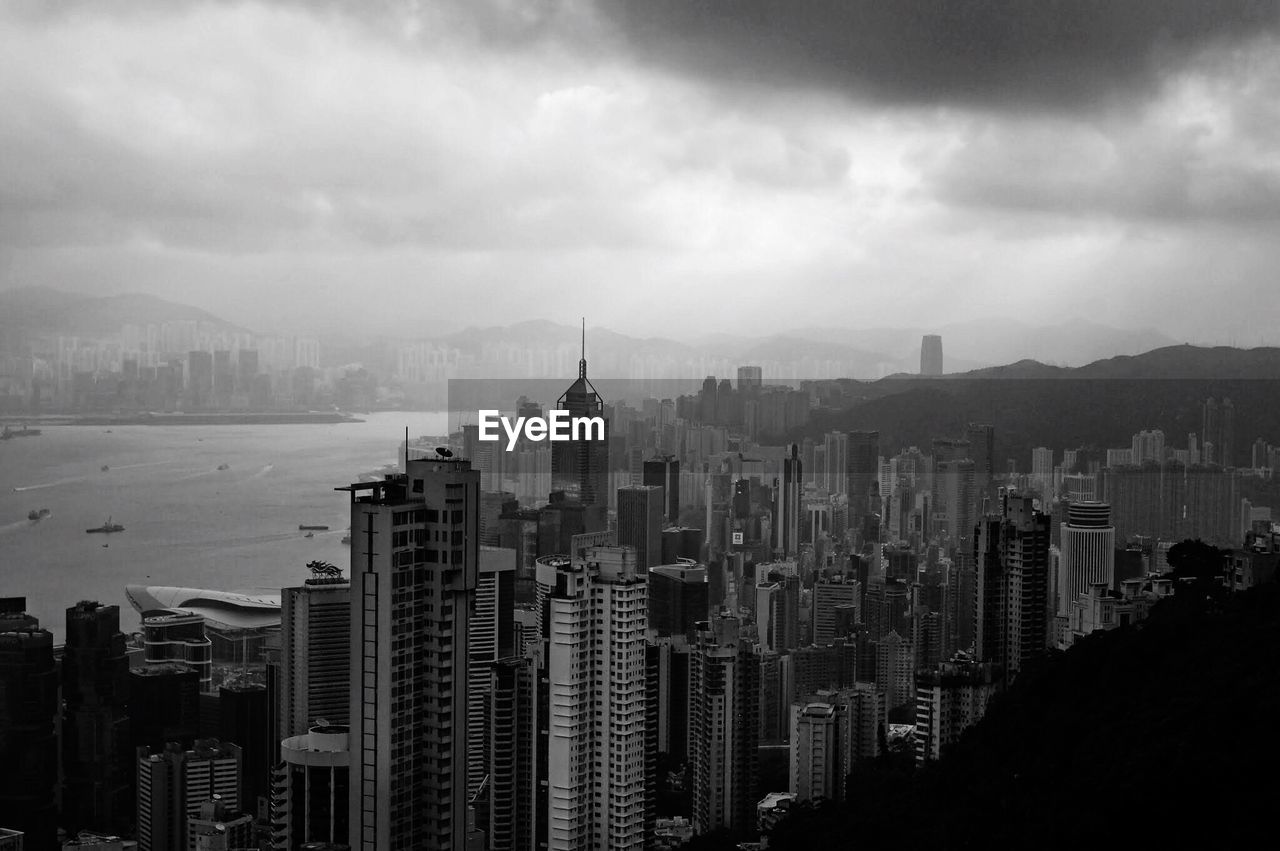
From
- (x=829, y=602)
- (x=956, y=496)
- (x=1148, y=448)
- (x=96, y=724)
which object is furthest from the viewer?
(x=829, y=602)

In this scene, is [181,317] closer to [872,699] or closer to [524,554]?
[524,554]

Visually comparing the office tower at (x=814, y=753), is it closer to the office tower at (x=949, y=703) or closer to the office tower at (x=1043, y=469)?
the office tower at (x=949, y=703)

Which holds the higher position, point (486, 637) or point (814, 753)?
point (486, 637)

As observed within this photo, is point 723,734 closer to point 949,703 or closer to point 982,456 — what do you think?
point 949,703

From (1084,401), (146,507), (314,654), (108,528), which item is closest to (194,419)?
(146,507)

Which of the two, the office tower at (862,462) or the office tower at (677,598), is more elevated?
the office tower at (862,462)

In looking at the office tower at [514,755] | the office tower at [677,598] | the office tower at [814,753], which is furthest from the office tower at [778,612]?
the office tower at [514,755]

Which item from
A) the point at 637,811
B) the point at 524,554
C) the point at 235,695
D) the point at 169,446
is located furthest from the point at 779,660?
the point at 169,446
